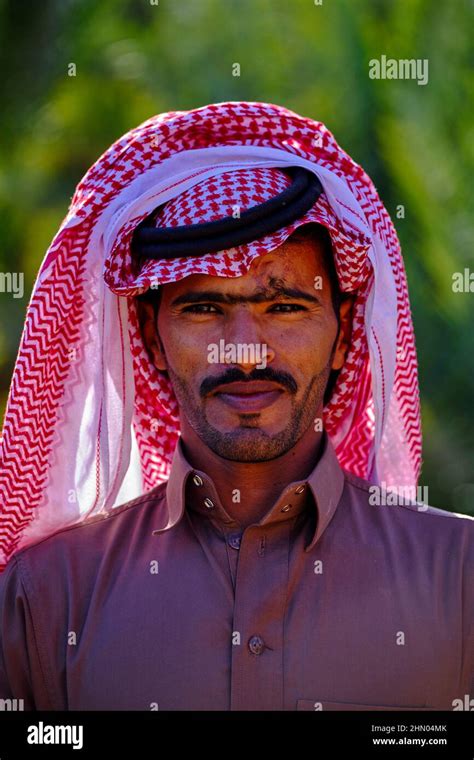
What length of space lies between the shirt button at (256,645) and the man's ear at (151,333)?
2.74 ft

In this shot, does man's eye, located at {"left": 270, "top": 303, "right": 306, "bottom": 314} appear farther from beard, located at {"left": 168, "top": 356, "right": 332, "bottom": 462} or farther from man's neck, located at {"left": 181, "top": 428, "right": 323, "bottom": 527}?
man's neck, located at {"left": 181, "top": 428, "right": 323, "bottom": 527}

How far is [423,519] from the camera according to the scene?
10.2 feet

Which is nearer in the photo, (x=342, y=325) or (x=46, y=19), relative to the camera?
(x=342, y=325)

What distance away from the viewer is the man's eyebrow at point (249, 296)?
3.04 metres

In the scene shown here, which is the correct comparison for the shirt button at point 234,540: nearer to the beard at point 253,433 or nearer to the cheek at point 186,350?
the beard at point 253,433

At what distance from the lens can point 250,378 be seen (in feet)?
9.84

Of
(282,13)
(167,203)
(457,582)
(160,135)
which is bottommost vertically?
(457,582)

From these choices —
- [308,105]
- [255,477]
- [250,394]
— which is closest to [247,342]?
[250,394]

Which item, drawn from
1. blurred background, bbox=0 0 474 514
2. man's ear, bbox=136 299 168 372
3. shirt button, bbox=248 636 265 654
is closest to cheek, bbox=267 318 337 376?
man's ear, bbox=136 299 168 372
